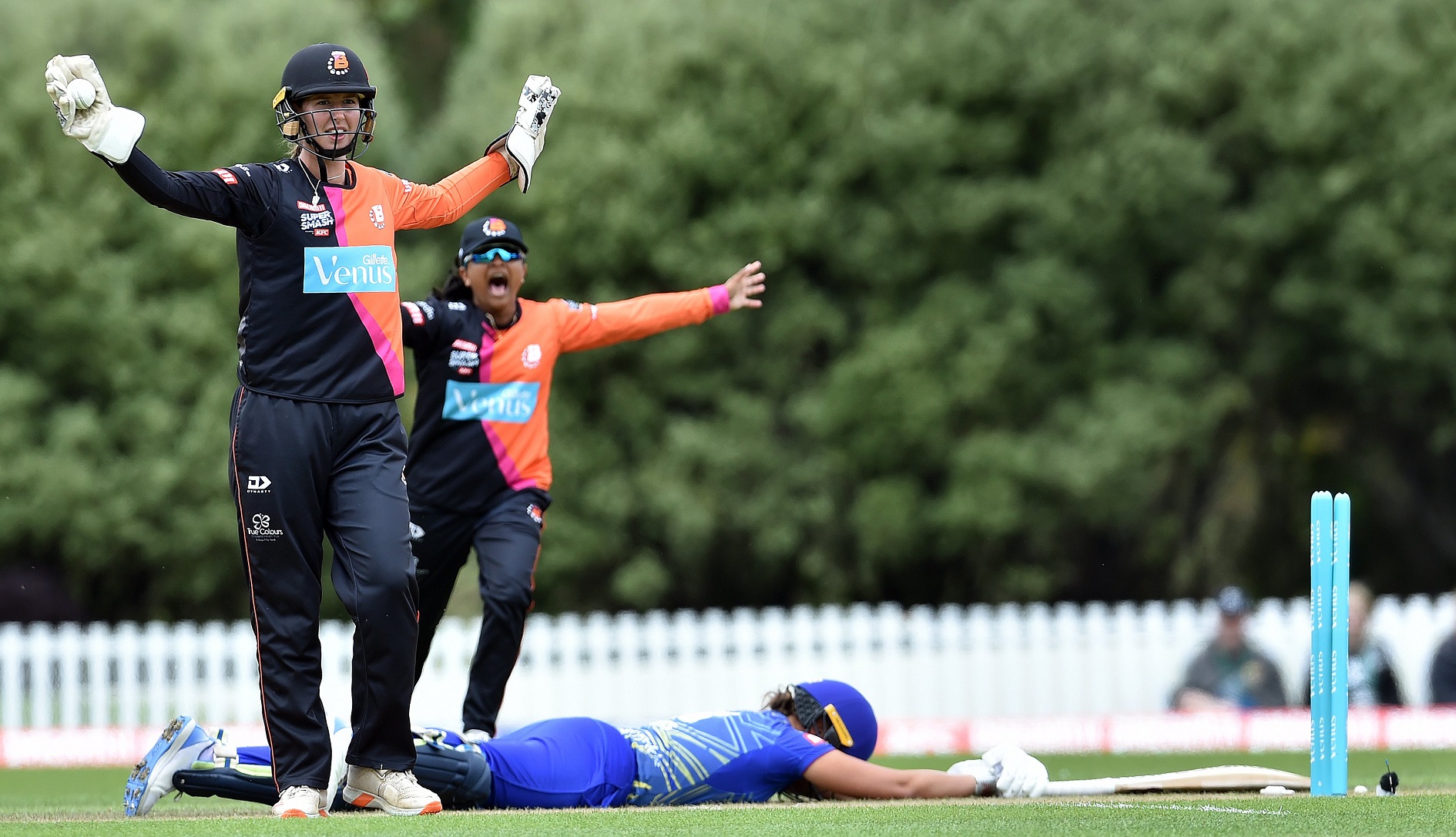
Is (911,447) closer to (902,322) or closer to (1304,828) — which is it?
(902,322)

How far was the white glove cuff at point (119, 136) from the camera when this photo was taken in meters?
5.15

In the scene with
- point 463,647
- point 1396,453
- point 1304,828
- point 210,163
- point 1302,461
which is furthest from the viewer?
point 1302,461

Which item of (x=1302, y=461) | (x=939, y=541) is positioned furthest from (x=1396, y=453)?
(x=939, y=541)

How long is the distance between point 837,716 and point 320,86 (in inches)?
113

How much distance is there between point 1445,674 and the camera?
12.4m

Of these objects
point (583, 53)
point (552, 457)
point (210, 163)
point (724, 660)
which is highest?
point (583, 53)

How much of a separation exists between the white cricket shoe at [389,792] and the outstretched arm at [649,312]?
255 centimetres

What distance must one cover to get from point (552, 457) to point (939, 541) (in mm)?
3954

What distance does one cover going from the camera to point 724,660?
15.0 metres

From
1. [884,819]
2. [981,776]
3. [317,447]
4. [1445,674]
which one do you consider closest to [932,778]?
[981,776]

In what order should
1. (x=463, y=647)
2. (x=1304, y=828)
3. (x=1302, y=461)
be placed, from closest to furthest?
(x=1304, y=828)
(x=463, y=647)
(x=1302, y=461)

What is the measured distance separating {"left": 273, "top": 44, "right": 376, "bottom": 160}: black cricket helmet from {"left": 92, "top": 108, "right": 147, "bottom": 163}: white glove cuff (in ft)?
1.85

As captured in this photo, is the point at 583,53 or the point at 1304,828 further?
the point at 583,53

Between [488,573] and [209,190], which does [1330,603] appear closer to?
[488,573]
